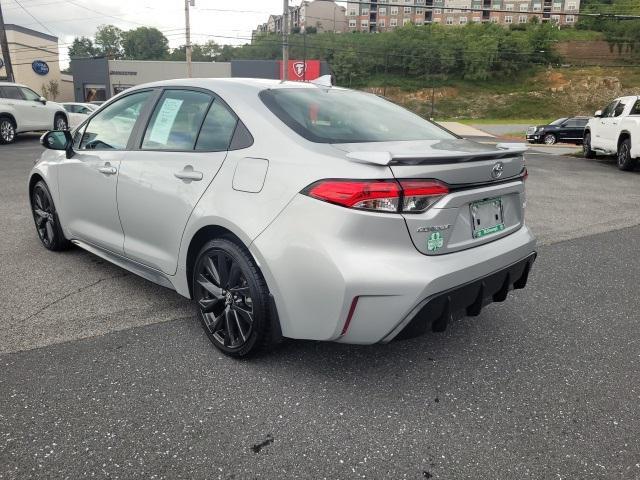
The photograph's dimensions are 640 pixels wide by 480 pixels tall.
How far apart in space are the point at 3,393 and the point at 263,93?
2.05 metres

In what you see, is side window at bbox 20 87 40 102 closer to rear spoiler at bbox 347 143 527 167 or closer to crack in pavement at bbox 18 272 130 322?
crack in pavement at bbox 18 272 130 322

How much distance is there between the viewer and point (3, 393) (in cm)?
260

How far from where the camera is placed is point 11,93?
51.6 feet

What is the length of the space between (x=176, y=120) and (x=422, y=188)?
5.64ft

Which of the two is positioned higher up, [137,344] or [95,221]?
[95,221]

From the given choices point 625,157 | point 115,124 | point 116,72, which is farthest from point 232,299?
point 116,72

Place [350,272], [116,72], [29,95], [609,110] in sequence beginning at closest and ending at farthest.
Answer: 1. [350,272]
2. [609,110]
3. [29,95]
4. [116,72]

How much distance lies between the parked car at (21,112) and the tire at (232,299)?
1552cm

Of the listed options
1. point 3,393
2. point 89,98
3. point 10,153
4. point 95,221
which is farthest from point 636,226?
point 89,98

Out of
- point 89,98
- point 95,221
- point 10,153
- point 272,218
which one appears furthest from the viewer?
point 89,98

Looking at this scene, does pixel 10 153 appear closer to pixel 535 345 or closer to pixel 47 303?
pixel 47 303

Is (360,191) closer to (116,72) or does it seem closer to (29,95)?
(29,95)

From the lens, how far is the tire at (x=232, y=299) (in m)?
2.69

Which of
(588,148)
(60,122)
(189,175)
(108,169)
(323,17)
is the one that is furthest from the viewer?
(323,17)
